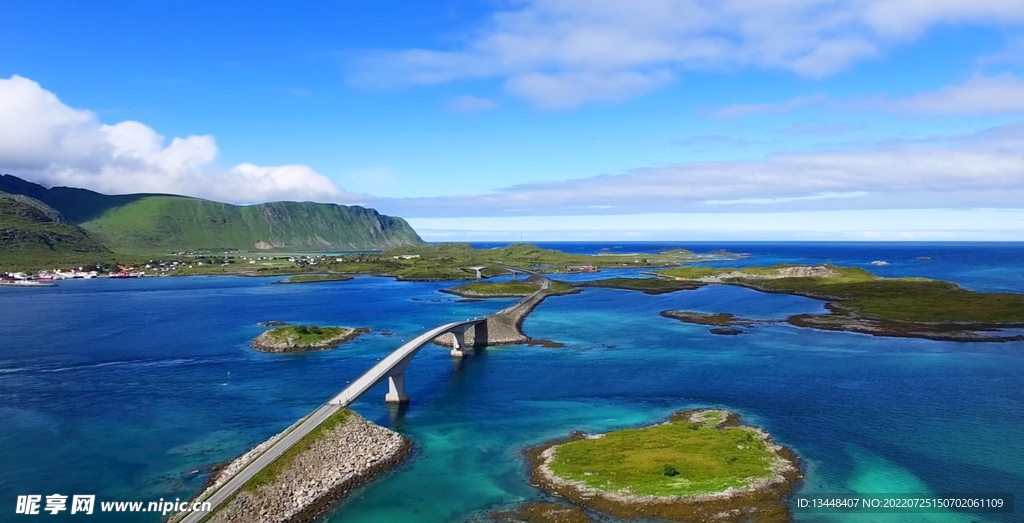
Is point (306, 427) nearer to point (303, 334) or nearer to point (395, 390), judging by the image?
point (395, 390)

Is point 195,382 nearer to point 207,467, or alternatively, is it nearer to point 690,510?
point 207,467

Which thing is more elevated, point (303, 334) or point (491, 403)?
point (303, 334)

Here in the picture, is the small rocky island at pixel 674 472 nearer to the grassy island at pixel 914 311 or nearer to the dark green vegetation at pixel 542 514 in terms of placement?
the dark green vegetation at pixel 542 514

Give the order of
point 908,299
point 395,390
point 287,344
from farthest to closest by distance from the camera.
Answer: point 908,299 < point 287,344 < point 395,390

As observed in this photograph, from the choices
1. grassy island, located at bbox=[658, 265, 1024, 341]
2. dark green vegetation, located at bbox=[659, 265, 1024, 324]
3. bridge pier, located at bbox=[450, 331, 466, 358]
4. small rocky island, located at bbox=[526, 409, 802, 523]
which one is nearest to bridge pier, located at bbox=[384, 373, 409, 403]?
small rocky island, located at bbox=[526, 409, 802, 523]

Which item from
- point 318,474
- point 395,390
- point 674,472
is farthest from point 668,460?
point 395,390

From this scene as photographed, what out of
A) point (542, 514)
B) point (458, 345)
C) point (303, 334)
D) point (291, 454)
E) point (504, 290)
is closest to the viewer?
point (542, 514)

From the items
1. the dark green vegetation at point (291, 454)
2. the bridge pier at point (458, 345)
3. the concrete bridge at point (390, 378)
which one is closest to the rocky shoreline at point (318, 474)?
the dark green vegetation at point (291, 454)
